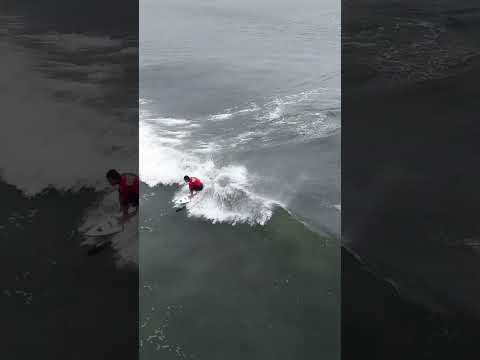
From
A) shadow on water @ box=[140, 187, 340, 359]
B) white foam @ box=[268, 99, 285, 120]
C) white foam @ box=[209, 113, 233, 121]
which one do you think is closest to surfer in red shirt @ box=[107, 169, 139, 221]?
shadow on water @ box=[140, 187, 340, 359]

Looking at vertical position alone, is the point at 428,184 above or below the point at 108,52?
below

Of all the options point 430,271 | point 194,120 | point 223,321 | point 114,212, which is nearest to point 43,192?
point 114,212

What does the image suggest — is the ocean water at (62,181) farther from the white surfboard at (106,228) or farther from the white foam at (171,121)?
the white foam at (171,121)

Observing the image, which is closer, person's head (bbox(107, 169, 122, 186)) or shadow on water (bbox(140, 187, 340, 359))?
shadow on water (bbox(140, 187, 340, 359))

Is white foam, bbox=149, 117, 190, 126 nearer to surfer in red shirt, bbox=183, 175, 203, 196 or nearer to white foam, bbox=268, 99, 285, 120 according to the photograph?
white foam, bbox=268, 99, 285, 120

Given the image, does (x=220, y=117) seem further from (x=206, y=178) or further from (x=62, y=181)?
(x=62, y=181)

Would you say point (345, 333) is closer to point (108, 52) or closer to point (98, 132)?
point (98, 132)
